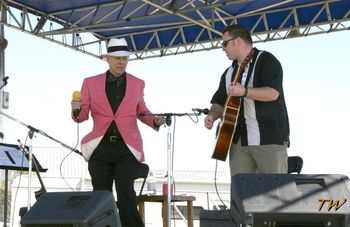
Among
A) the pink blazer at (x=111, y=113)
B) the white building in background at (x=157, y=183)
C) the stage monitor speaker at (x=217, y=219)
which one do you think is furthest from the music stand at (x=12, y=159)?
the white building in background at (x=157, y=183)

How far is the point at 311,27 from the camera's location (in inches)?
418

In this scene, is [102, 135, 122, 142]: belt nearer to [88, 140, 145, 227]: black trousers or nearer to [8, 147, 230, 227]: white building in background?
[88, 140, 145, 227]: black trousers

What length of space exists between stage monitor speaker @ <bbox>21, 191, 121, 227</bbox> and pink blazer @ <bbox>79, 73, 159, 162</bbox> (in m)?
0.87

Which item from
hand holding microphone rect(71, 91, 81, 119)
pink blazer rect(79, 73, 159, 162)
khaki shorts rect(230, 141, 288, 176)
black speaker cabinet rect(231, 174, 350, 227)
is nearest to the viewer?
black speaker cabinet rect(231, 174, 350, 227)

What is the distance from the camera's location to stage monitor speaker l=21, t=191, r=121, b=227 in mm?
3447

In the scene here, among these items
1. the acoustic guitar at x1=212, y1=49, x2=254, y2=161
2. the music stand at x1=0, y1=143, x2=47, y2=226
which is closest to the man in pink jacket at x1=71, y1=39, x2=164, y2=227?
the acoustic guitar at x1=212, y1=49, x2=254, y2=161

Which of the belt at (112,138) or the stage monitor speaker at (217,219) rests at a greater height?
the belt at (112,138)

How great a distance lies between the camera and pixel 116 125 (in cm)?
460

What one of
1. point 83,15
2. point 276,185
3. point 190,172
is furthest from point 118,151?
point 190,172

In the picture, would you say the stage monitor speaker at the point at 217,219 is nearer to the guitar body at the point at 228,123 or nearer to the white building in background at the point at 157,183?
the guitar body at the point at 228,123

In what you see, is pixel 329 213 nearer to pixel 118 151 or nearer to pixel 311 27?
pixel 118 151

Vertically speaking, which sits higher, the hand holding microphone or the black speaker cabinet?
the hand holding microphone

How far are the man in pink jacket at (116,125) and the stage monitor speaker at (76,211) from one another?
0.71 meters

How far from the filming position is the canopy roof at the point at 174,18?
10078 mm
